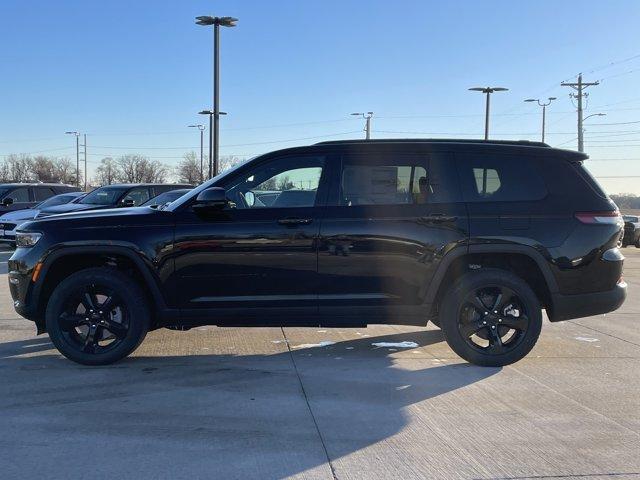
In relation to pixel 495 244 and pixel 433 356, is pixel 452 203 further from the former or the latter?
pixel 433 356

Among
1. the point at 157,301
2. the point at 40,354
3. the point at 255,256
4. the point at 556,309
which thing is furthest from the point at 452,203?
the point at 40,354

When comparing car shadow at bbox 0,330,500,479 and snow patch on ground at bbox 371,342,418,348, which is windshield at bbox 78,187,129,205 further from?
snow patch on ground at bbox 371,342,418,348

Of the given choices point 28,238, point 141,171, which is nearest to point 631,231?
point 28,238

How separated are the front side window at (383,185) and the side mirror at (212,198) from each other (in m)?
1.06

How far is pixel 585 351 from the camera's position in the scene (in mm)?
6215

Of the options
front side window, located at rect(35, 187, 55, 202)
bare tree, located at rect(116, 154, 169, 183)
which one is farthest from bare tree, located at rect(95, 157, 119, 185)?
front side window, located at rect(35, 187, 55, 202)

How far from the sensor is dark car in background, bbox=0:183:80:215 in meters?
18.3

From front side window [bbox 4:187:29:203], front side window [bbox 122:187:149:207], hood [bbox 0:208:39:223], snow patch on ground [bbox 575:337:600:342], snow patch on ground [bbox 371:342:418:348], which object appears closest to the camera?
snow patch on ground [bbox 371:342:418:348]

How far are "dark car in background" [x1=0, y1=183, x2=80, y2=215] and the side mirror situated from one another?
610 inches

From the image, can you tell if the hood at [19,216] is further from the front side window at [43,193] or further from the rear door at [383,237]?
the rear door at [383,237]

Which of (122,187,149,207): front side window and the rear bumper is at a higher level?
(122,187,149,207): front side window

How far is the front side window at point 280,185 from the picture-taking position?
539 centimetres

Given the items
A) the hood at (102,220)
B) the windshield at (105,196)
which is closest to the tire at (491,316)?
the hood at (102,220)

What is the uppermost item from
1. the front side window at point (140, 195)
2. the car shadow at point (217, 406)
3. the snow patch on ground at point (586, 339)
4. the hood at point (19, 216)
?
the front side window at point (140, 195)
